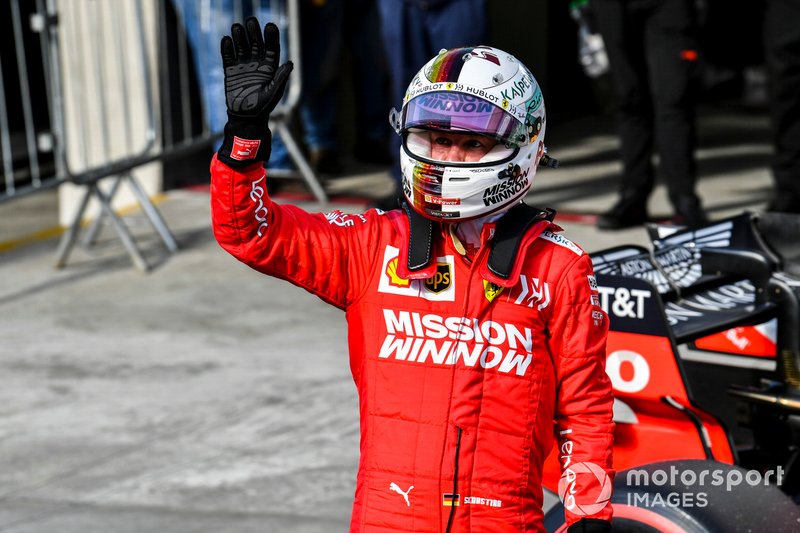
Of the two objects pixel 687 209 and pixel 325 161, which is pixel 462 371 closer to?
pixel 687 209

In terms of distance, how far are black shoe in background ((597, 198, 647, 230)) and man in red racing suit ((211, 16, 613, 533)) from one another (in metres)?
4.60

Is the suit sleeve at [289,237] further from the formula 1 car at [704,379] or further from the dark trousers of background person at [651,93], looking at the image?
the dark trousers of background person at [651,93]

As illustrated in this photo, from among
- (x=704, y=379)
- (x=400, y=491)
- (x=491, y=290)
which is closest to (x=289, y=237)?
(x=491, y=290)

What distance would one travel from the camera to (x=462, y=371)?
107 inches

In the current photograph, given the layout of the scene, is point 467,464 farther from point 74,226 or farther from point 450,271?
point 74,226

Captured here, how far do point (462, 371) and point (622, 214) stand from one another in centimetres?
477

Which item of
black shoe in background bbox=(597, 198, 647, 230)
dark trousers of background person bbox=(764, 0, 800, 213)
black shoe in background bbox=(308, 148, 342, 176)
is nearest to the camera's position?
dark trousers of background person bbox=(764, 0, 800, 213)

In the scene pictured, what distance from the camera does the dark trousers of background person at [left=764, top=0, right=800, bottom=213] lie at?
6.95 meters

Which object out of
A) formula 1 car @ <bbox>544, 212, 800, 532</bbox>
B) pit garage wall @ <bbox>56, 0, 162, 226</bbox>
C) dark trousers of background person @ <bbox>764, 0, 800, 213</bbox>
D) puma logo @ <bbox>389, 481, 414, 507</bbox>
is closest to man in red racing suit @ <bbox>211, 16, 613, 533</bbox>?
puma logo @ <bbox>389, 481, 414, 507</bbox>

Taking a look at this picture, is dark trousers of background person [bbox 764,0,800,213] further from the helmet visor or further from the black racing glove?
the black racing glove

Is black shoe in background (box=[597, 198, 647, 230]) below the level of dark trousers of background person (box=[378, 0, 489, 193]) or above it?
below

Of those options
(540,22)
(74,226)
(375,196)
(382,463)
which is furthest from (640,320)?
(540,22)

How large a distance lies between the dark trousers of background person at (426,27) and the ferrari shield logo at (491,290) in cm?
465

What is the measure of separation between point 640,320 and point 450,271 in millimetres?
735
